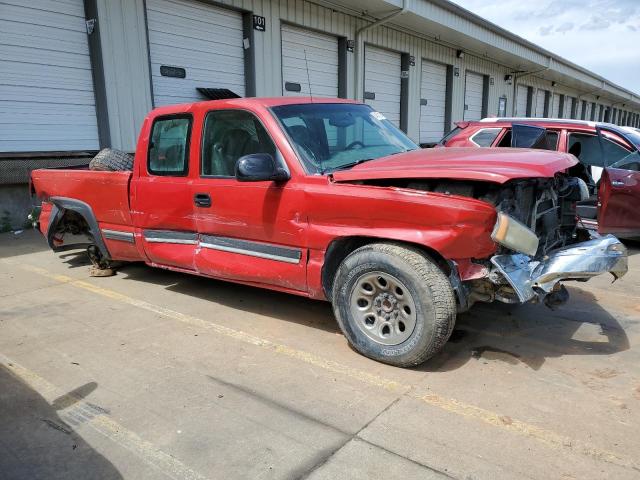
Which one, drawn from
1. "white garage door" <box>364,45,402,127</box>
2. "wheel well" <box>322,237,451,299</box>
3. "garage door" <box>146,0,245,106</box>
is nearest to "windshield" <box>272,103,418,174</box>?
"wheel well" <box>322,237,451,299</box>

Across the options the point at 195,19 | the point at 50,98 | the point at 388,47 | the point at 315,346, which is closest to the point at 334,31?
the point at 388,47

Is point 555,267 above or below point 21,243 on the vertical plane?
above

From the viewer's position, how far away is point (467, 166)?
313cm

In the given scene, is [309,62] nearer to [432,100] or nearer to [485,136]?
[432,100]

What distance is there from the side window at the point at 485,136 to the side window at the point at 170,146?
4.66 m

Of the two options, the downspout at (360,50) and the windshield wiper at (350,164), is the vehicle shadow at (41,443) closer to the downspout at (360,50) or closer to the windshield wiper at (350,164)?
the windshield wiper at (350,164)

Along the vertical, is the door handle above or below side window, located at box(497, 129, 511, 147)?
below

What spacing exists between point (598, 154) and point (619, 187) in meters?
1.18

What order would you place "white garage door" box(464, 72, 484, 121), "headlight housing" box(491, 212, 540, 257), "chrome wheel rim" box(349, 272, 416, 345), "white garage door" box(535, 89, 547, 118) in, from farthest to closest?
1. "white garage door" box(535, 89, 547, 118)
2. "white garage door" box(464, 72, 484, 121)
3. "chrome wheel rim" box(349, 272, 416, 345)
4. "headlight housing" box(491, 212, 540, 257)

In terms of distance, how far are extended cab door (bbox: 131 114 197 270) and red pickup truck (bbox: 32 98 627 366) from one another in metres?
0.01

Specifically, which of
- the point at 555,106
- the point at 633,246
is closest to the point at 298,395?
the point at 633,246

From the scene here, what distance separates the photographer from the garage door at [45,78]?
8.23 m

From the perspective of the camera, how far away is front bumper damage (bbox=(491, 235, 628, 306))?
10.1ft

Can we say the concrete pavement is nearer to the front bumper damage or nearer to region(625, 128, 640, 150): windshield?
the front bumper damage
